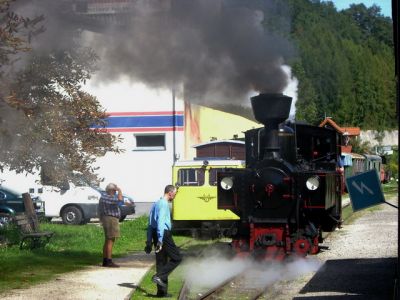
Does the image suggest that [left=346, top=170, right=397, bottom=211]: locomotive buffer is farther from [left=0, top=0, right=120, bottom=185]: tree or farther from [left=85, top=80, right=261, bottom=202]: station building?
[left=85, top=80, right=261, bottom=202]: station building

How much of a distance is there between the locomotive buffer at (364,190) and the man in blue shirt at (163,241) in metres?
2.89

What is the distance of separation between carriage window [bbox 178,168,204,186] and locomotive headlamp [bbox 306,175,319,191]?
5364 mm

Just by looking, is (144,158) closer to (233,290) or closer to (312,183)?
(312,183)

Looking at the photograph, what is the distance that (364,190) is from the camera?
27.6 feet

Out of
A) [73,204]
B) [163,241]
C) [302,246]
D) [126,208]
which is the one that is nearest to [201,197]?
[302,246]

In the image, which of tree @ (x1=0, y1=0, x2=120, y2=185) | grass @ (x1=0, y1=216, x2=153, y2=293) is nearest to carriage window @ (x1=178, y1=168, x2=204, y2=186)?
grass @ (x1=0, y1=216, x2=153, y2=293)

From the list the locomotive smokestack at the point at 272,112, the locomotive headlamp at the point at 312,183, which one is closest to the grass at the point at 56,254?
the locomotive smokestack at the point at 272,112

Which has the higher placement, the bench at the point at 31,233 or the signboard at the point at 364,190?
the signboard at the point at 364,190

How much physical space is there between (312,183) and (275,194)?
69 centimetres

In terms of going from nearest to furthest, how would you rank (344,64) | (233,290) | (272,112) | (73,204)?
(233,290) → (272,112) → (73,204) → (344,64)

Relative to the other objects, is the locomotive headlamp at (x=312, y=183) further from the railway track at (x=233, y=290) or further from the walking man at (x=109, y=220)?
the walking man at (x=109, y=220)

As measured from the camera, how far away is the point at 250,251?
13398 millimetres

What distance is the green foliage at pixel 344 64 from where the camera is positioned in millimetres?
19375

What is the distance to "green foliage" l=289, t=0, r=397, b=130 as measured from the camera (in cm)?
1938
